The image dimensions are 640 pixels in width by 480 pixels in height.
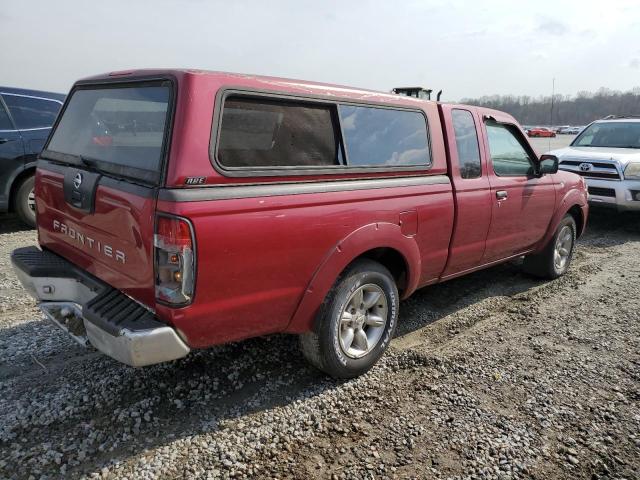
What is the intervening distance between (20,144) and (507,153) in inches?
242

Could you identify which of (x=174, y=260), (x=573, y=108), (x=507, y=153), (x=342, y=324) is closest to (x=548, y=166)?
(x=507, y=153)

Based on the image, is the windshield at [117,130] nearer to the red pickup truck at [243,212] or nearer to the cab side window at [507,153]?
the red pickup truck at [243,212]

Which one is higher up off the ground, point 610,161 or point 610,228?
point 610,161

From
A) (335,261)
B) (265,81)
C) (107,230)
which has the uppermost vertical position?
(265,81)

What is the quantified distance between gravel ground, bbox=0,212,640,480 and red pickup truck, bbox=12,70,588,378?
40cm

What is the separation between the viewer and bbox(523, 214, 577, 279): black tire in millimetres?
5262

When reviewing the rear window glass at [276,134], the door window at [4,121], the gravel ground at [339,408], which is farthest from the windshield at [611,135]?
the door window at [4,121]

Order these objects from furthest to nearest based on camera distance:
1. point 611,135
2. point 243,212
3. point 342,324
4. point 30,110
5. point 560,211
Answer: point 611,135
point 30,110
point 560,211
point 342,324
point 243,212

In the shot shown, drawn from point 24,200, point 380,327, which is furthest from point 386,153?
point 24,200

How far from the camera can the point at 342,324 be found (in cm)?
318

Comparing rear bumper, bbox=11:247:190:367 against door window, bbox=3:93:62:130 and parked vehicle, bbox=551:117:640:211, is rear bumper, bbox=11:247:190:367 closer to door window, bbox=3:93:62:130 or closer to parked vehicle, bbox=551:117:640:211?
door window, bbox=3:93:62:130

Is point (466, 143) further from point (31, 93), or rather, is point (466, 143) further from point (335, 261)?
point (31, 93)

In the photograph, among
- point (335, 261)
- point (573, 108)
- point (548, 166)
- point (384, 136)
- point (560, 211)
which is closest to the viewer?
point (335, 261)

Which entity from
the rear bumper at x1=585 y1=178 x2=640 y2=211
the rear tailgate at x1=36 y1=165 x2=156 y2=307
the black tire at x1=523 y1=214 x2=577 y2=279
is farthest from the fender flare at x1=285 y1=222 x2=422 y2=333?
the rear bumper at x1=585 y1=178 x2=640 y2=211
